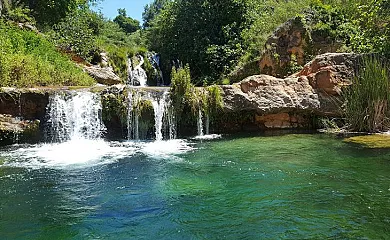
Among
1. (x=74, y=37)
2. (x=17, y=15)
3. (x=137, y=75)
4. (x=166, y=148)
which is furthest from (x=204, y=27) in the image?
(x=166, y=148)

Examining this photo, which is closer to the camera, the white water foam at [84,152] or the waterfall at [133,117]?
the white water foam at [84,152]

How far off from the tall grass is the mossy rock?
65 cm

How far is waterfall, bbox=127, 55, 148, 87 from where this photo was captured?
62.0 feet

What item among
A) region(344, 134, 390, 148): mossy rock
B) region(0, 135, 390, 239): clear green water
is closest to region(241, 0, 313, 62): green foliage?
region(344, 134, 390, 148): mossy rock

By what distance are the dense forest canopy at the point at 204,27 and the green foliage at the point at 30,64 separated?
212 centimetres

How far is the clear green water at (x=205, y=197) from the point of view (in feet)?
12.1

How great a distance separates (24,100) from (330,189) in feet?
25.6

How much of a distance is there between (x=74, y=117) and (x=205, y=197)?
6.02 m

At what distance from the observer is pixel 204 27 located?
1972 cm

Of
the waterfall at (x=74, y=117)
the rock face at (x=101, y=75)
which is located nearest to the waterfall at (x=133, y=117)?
the waterfall at (x=74, y=117)

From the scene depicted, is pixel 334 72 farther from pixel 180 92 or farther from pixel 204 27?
pixel 204 27

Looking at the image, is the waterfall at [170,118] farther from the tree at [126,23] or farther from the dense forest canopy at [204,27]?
the tree at [126,23]

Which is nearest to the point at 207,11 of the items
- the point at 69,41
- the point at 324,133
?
the point at 69,41

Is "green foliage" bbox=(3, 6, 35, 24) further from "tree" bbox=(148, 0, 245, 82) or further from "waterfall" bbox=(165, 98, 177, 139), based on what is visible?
"waterfall" bbox=(165, 98, 177, 139)
